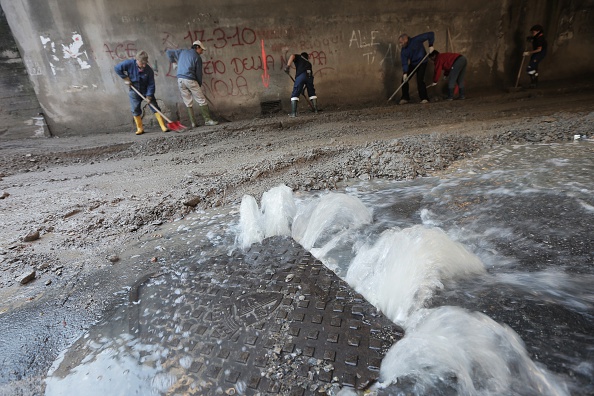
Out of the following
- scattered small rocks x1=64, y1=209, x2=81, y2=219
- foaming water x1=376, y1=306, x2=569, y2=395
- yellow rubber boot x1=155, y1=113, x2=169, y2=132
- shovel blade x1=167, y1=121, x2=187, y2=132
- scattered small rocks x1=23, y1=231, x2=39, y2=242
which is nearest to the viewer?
foaming water x1=376, y1=306, x2=569, y2=395

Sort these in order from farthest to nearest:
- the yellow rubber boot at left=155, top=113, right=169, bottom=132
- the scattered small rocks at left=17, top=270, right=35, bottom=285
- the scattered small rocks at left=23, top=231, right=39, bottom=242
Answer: the yellow rubber boot at left=155, top=113, right=169, bottom=132
the scattered small rocks at left=23, top=231, right=39, bottom=242
the scattered small rocks at left=17, top=270, right=35, bottom=285

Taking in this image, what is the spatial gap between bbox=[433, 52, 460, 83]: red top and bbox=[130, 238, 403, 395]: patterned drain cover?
9.61 metres

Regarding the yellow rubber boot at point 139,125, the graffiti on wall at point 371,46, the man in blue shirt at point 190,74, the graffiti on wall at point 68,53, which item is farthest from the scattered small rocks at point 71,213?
the graffiti on wall at point 371,46

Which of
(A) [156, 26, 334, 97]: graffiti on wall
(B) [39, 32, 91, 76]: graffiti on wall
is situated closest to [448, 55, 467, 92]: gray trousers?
(A) [156, 26, 334, 97]: graffiti on wall

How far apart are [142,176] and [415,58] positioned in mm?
8517

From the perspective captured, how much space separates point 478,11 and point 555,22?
3.39 meters

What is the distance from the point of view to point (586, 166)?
3145mm

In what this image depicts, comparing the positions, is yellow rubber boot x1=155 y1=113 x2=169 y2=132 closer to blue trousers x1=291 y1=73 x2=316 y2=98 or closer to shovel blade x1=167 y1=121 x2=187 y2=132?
shovel blade x1=167 y1=121 x2=187 y2=132

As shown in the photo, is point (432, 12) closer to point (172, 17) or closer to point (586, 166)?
point (172, 17)

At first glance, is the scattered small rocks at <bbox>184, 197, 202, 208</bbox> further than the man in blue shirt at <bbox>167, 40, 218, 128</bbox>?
No

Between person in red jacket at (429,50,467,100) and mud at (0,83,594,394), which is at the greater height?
person in red jacket at (429,50,467,100)

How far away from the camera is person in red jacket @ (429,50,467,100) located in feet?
31.0

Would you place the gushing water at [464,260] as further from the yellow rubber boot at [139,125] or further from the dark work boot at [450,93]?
the dark work boot at [450,93]

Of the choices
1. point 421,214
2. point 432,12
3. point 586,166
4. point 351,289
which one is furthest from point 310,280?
point 432,12
